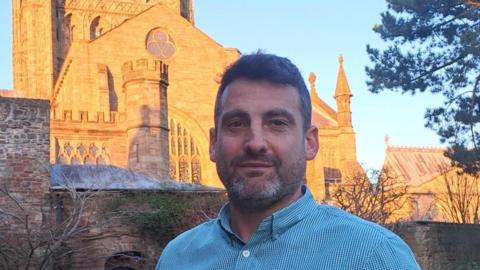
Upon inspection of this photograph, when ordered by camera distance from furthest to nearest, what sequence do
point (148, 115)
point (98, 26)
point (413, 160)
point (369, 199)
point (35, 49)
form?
point (413, 160), point (98, 26), point (35, 49), point (148, 115), point (369, 199)

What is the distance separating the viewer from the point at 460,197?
106 ft

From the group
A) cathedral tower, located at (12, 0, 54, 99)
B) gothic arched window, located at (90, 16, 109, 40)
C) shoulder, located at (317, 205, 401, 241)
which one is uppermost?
gothic arched window, located at (90, 16, 109, 40)

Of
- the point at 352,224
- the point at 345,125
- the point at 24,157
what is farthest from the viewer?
the point at 345,125

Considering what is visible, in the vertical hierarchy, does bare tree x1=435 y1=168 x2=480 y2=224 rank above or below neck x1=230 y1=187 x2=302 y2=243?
below

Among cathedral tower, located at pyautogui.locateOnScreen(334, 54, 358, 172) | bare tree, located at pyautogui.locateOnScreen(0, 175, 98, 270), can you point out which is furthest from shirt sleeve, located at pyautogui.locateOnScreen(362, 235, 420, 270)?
cathedral tower, located at pyautogui.locateOnScreen(334, 54, 358, 172)

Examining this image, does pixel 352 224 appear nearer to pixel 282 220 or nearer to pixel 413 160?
pixel 282 220

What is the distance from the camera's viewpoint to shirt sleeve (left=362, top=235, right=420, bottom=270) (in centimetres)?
178

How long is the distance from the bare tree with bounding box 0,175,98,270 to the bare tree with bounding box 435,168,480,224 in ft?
53.7

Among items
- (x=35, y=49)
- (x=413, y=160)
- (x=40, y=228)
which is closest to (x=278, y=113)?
(x=40, y=228)

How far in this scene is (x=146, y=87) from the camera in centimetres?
2486

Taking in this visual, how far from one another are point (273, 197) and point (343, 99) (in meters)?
38.6

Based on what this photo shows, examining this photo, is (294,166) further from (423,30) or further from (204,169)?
(204,169)

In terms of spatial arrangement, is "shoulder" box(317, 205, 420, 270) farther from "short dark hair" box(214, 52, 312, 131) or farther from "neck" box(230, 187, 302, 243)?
"short dark hair" box(214, 52, 312, 131)

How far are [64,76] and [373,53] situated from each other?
20734mm
